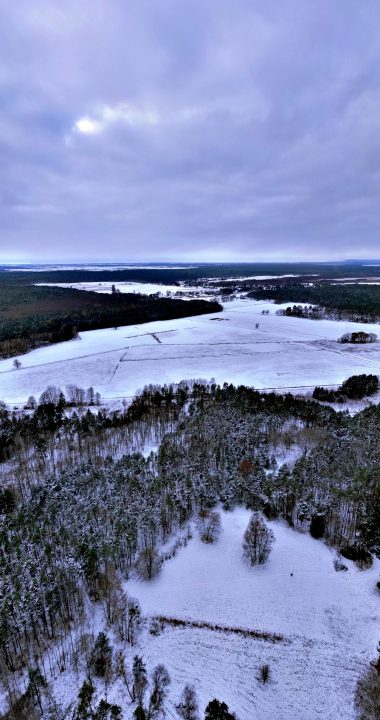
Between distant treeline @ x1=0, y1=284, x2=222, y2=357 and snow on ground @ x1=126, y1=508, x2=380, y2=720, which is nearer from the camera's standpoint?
snow on ground @ x1=126, y1=508, x2=380, y2=720

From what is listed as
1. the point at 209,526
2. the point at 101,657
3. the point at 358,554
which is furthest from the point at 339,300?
the point at 101,657

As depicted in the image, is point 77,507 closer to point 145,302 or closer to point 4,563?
point 4,563

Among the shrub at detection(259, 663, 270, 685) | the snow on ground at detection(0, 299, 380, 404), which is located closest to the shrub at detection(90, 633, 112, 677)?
the shrub at detection(259, 663, 270, 685)

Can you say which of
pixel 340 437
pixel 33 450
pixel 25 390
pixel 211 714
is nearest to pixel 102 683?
pixel 211 714

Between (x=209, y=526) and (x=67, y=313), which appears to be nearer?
(x=209, y=526)

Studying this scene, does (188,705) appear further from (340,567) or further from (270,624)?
(340,567)

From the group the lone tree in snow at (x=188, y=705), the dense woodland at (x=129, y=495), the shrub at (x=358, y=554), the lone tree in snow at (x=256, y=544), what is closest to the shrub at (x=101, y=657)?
the dense woodland at (x=129, y=495)

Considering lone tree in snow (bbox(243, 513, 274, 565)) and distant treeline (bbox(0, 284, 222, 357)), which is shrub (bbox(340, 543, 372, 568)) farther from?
distant treeline (bbox(0, 284, 222, 357))
